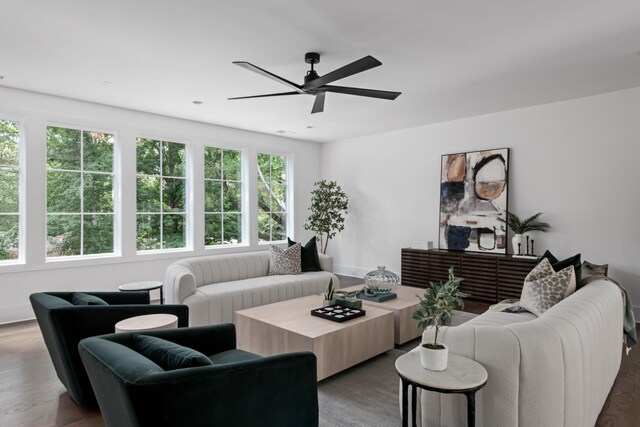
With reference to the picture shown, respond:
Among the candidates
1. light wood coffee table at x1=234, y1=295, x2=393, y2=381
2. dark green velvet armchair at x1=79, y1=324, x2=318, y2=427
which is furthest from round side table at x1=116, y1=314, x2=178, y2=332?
light wood coffee table at x1=234, y1=295, x2=393, y2=381

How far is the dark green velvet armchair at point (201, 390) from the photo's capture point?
127 cm

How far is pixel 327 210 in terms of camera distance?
712cm

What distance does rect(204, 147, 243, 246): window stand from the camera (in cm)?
630

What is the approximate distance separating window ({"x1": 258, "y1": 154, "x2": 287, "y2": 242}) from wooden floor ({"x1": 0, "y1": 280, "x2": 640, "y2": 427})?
403cm

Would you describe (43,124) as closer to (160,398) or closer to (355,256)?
(160,398)

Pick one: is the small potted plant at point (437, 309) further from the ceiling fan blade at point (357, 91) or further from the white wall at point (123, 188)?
the white wall at point (123, 188)

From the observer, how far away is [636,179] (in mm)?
4426

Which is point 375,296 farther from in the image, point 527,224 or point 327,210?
point 327,210

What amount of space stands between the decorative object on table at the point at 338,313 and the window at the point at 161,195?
11.0 feet

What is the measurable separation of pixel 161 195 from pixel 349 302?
3.69 m

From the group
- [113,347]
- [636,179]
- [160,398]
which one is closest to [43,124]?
[113,347]

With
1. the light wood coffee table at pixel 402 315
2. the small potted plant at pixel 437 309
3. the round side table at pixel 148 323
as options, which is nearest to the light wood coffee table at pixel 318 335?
the light wood coffee table at pixel 402 315


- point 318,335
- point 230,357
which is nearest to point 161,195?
point 318,335

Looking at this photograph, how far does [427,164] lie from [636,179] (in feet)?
8.85
